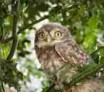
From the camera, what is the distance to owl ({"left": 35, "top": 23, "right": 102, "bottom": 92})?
2727mm

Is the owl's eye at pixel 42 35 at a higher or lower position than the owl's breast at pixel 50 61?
higher

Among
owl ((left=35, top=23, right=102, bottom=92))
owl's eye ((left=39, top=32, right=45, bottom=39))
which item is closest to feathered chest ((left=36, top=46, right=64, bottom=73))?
owl ((left=35, top=23, right=102, bottom=92))

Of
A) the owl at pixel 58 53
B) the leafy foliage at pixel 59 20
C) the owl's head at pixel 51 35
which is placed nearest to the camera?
the leafy foliage at pixel 59 20

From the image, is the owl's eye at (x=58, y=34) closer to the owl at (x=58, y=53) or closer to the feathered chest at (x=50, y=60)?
the owl at (x=58, y=53)

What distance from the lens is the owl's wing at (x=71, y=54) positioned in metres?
2.74

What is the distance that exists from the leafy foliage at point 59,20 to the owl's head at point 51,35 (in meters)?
0.07

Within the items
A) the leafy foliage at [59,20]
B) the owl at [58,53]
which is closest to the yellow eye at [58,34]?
the owl at [58,53]

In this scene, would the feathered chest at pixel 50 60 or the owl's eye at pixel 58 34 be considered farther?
the owl's eye at pixel 58 34

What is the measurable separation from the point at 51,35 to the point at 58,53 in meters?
0.18

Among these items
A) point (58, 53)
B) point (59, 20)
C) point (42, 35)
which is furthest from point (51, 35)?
point (59, 20)

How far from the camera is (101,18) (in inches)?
109

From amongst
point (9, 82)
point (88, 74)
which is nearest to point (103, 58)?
point (88, 74)

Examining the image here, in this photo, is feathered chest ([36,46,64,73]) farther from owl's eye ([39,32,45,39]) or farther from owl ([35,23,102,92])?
owl's eye ([39,32,45,39])

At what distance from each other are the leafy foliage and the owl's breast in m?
0.18
